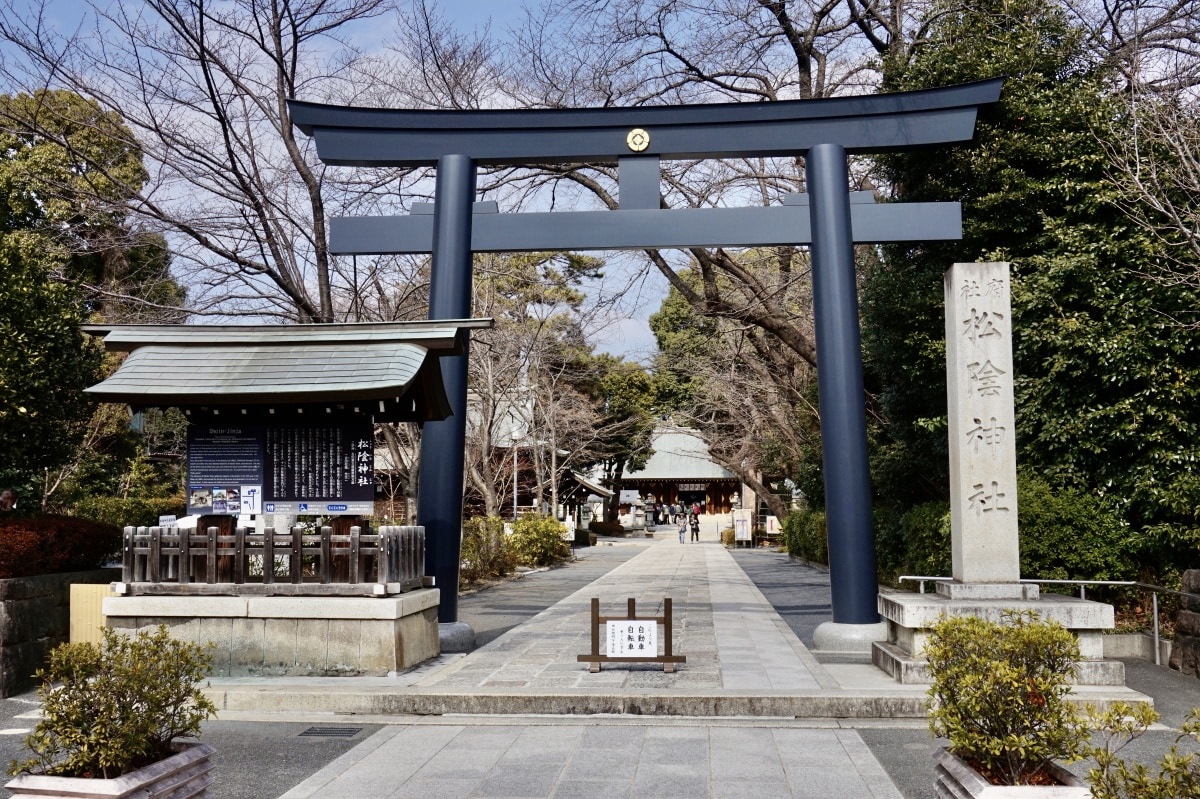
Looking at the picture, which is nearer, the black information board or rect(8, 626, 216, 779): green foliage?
rect(8, 626, 216, 779): green foliage

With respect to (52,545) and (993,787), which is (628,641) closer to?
(993,787)

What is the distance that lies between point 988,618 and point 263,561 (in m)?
7.17

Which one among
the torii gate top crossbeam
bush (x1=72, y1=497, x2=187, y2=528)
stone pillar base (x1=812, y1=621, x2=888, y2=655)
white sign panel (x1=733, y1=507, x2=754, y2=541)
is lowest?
white sign panel (x1=733, y1=507, x2=754, y2=541)

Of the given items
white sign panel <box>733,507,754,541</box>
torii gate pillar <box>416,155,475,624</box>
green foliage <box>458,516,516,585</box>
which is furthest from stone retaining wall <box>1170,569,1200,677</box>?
white sign panel <box>733,507,754,541</box>

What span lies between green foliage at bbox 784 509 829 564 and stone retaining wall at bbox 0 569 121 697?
1848 cm

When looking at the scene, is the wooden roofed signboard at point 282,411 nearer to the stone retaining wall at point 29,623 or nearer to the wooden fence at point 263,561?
the wooden fence at point 263,561

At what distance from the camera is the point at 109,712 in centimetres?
464

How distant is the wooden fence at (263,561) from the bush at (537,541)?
58.2 feet

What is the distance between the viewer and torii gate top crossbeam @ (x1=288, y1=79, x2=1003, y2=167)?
11586 millimetres

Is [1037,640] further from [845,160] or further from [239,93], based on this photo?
[239,93]

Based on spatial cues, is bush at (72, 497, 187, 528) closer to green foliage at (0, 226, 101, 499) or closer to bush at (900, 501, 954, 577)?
green foliage at (0, 226, 101, 499)

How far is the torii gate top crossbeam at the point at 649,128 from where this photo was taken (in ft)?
38.0

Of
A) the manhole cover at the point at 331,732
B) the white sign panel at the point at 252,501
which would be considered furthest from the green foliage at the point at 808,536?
the manhole cover at the point at 331,732

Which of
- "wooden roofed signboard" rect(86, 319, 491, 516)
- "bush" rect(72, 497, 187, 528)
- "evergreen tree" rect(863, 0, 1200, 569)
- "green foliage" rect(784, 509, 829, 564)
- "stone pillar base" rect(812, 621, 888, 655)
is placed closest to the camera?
"wooden roofed signboard" rect(86, 319, 491, 516)
